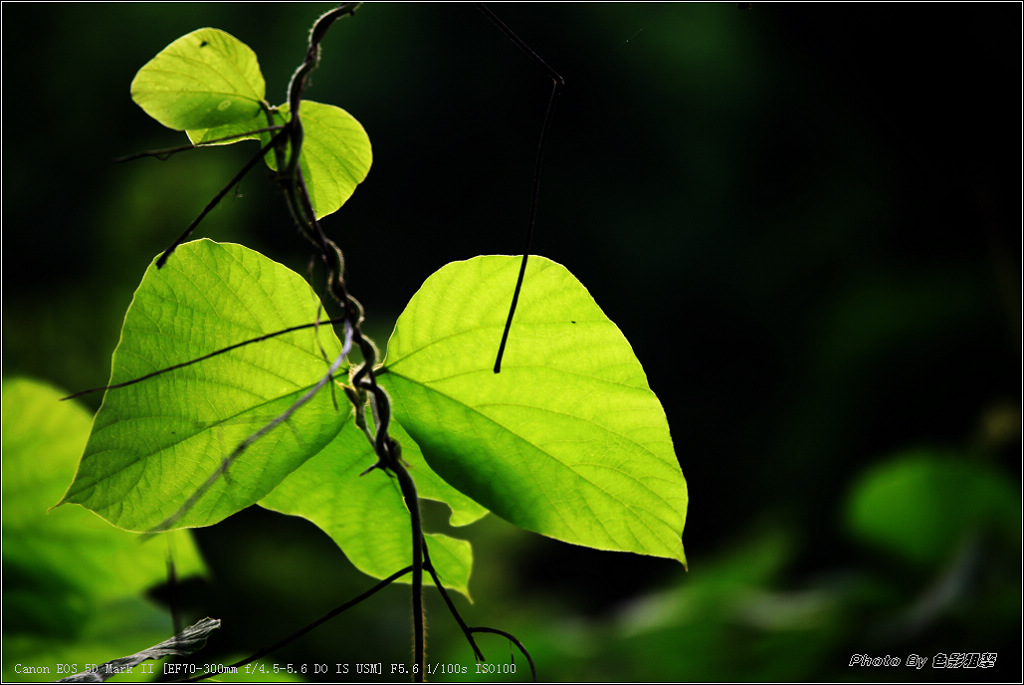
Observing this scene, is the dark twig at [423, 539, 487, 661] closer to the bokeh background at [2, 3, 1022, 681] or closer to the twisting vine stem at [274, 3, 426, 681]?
the twisting vine stem at [274, 3, 426, 681]

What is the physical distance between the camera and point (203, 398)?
0.62 feet

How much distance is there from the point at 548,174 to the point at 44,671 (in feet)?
6.16

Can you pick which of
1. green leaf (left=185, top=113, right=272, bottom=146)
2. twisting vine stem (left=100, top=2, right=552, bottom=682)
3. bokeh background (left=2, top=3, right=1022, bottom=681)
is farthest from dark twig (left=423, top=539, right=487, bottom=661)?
bokeh background (left=2, top=3, right=1022, bottom=681)

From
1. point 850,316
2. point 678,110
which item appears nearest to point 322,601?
point 850,316

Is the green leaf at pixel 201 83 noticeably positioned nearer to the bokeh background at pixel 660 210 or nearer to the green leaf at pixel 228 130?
the green leaf at pixel 228 130

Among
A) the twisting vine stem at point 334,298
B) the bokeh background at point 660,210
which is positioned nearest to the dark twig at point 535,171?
the twisting vine stem at point 334,298

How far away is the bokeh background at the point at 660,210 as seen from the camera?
1284 millimetres

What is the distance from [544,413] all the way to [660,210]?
2226mm

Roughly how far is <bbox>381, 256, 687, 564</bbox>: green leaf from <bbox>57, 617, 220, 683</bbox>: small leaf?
0.07 meters

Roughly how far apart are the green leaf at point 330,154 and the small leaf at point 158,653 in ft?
A: 0.37

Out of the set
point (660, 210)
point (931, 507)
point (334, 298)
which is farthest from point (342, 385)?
point (660, 210)

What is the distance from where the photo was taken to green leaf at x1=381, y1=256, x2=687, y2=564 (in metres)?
0.19

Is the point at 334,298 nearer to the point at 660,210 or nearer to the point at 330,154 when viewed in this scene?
the point at 330,154

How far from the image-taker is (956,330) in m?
1.98
